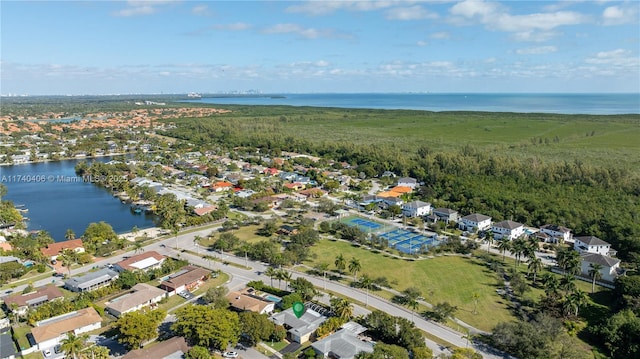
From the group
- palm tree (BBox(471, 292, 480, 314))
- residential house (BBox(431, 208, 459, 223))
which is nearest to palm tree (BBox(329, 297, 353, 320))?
palm tree (BBox(471, 292, 480, 314))

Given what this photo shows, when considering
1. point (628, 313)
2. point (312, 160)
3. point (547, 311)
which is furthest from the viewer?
point (312, 160)

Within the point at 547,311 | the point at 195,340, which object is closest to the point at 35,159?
the point at 195,340

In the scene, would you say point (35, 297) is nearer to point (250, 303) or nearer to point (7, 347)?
point (7, 347)

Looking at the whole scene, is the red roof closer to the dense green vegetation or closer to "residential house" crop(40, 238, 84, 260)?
"residential house" crop(40, 238, 84, 260)

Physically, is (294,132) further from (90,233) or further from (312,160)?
(90,233)

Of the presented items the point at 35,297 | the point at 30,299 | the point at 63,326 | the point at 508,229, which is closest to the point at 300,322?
the point at 63,326

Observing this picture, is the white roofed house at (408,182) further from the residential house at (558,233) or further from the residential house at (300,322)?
the residential house at (300,322)
